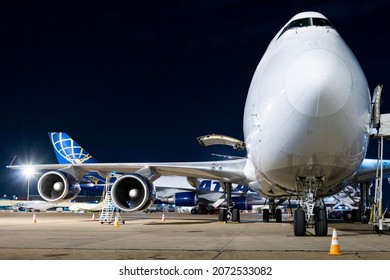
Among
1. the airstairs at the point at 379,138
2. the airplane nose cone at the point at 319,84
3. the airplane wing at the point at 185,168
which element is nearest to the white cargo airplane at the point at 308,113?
the airplane nose cone at the point at 319,84

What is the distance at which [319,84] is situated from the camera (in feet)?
29.2

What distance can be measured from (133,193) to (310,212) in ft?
23.8

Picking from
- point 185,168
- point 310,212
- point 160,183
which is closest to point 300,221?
point 310,212

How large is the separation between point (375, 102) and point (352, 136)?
6.53 ft

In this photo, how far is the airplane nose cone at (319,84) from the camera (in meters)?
8.94

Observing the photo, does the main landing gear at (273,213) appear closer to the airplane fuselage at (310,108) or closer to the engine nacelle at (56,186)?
the engine nacelle at (56,186)

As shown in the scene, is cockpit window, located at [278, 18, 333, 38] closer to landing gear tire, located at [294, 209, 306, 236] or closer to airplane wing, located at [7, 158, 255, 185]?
landing gear tire, located at [294, 209, 306, 236]

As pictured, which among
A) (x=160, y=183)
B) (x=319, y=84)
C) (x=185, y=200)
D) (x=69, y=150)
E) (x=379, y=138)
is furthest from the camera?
(x=160, y=183)

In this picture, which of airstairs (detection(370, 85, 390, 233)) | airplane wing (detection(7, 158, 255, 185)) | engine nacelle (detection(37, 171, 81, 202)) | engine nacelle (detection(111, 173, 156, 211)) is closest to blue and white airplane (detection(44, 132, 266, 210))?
airplane wing (detection(7, 158, 255, 185))

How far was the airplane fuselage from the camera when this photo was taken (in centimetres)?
910

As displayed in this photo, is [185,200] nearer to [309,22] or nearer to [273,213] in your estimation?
[273,213]

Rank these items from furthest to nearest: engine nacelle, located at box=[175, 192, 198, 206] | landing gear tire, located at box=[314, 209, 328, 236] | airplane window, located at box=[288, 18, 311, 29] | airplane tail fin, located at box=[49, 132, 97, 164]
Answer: airplane tail fin, located at box=[49, 132, 97, 164] → engine nacelle, located at box=[175, 192, 198, 206] → airplane window, located at box=[288, 18, 311, 29] → landing gear tire, located at box=[314, 209, 328, 236]
